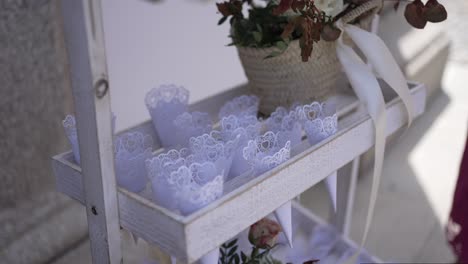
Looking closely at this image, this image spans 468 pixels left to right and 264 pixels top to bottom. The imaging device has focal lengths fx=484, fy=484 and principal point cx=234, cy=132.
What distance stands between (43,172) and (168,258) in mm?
425

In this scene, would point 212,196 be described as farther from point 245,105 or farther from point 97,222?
point 245,105

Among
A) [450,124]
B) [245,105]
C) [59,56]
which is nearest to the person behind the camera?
[245,105]

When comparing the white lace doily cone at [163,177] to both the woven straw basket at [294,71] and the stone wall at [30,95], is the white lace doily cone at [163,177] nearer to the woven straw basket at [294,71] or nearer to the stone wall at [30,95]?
the woven straw basket at [294,71]

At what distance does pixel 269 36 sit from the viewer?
0.75 m

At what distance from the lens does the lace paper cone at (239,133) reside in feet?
2.06

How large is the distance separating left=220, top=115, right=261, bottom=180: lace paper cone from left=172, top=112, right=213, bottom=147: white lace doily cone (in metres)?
0.04

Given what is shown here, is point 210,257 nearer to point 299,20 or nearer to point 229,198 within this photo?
point 229,198

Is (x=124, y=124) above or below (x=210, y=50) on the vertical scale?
below

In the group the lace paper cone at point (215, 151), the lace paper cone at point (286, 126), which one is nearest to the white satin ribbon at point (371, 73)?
the lace paper cone at point (286, 126)

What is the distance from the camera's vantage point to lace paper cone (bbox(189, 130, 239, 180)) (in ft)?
1.94

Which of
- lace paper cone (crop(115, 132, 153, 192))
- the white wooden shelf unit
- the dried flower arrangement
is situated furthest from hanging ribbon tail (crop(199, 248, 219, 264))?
the dried flower arrangement

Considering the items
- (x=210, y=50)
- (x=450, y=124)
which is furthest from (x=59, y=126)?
(x=450, y=124)

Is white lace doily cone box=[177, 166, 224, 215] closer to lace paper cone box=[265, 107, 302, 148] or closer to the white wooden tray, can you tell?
the white wooden tray

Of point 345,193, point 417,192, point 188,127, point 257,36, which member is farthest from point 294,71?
point 417,192
